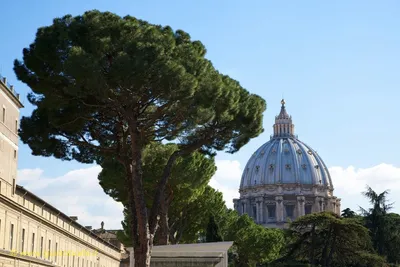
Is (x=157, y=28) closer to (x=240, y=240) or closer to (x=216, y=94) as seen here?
(x=216, y=94)

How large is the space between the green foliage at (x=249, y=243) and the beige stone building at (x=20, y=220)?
2435cm

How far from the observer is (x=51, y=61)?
68.7 ft

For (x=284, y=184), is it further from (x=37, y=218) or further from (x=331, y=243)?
(x=37, y=218)

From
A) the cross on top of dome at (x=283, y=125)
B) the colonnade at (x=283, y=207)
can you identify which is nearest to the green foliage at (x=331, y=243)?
the colonnade at (x=283, y=207)

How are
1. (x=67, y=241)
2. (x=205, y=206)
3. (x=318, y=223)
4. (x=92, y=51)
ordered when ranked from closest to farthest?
(x=92, y=51) < (x=67, y=241) < (x=205, y=206) < (x=318, y=223)

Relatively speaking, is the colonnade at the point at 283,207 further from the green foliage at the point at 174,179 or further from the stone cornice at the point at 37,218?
the stone cornice at the point at 37,218

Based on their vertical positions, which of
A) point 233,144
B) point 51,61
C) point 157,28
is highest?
Result: point 157,28

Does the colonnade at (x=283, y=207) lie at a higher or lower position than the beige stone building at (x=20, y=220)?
higher

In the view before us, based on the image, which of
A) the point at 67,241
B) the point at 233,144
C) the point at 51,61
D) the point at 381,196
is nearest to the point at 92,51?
the point at 51,61

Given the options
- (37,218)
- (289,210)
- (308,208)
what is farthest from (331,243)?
(308,208)

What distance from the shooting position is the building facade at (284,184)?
139 metres

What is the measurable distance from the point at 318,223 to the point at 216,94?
4047cm

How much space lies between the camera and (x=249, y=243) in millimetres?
60688

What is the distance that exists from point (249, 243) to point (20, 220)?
34846 millimetres
